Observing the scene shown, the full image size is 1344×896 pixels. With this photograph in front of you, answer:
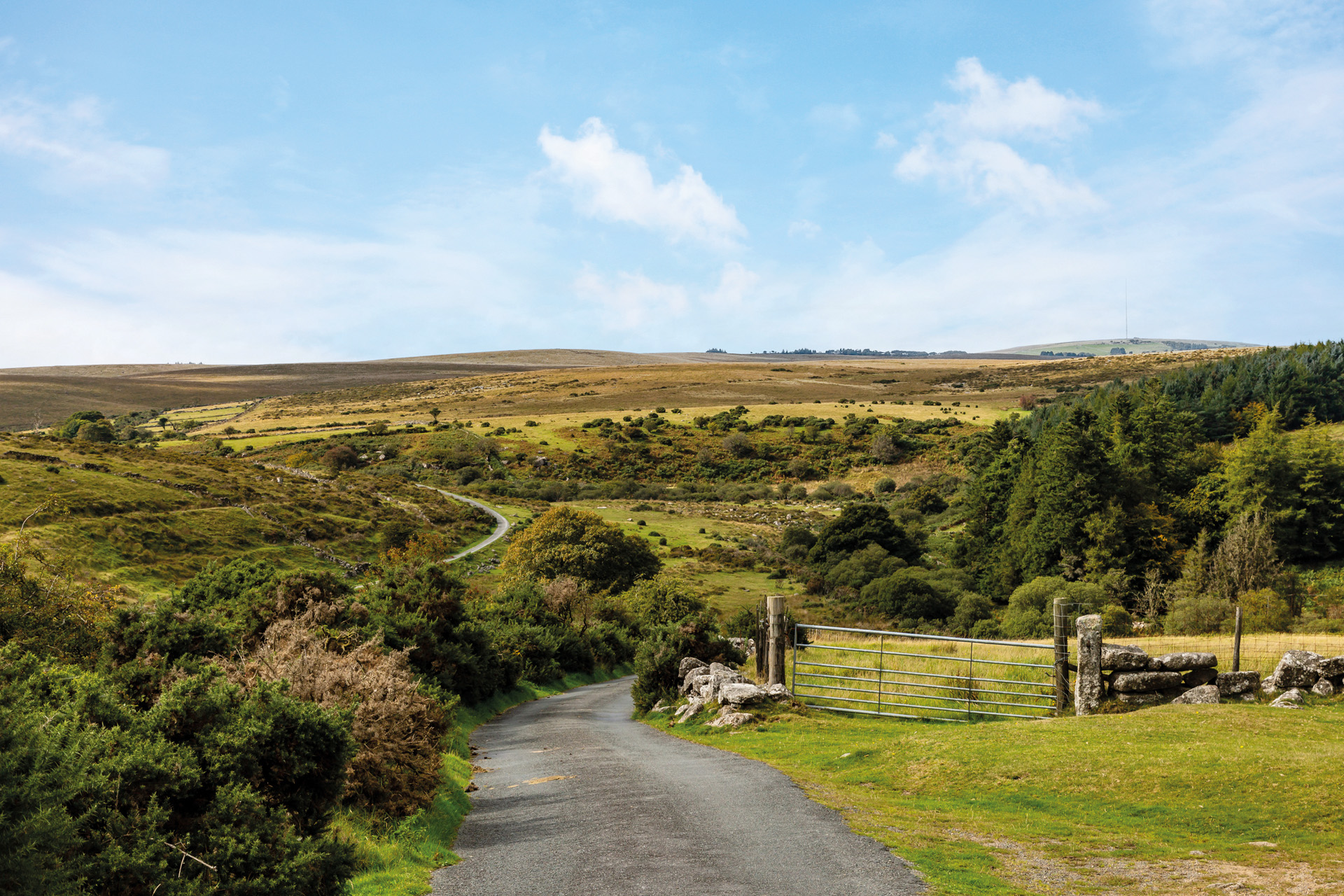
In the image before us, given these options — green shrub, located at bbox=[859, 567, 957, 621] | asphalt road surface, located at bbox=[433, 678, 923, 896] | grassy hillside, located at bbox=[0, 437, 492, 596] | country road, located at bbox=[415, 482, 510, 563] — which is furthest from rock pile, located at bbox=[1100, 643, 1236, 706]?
country road, located at bbox=[415, 482, 510, 563]

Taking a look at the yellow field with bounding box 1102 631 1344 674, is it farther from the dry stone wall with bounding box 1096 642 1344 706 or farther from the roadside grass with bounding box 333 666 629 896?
the roadside grass with bounding box 333 666 629 896

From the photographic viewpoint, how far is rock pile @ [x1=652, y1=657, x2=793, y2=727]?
1828 centimetres

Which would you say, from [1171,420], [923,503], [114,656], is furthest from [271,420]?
[114,656]

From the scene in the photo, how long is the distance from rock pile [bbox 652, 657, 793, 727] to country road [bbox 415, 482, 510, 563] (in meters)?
38.6

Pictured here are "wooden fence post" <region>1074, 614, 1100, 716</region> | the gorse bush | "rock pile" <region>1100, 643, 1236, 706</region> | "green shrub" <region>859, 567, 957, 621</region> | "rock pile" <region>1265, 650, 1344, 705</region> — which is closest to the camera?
the gorse bush

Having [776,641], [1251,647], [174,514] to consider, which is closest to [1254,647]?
[1251,647]

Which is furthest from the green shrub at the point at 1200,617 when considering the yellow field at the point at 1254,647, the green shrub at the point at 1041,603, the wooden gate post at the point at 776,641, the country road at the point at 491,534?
the country road at the point at 491,534

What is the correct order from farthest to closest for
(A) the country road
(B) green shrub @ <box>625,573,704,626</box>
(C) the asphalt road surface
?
1. (A) the country road
2. (B) green shrub @ <box>625,573,704,626</box>
3. (C) the asphalt road surface

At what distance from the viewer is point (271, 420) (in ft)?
467

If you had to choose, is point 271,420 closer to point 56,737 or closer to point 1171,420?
point 1171,420

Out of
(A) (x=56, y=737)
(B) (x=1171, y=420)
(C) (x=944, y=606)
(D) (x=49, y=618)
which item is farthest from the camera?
(B) (x=1171, y=420)

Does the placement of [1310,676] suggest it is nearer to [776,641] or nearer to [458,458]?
[776,641]

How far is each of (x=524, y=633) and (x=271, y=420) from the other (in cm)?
12350

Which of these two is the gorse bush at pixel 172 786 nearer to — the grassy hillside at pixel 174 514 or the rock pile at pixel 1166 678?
the rock pile at pixel 1166 678
